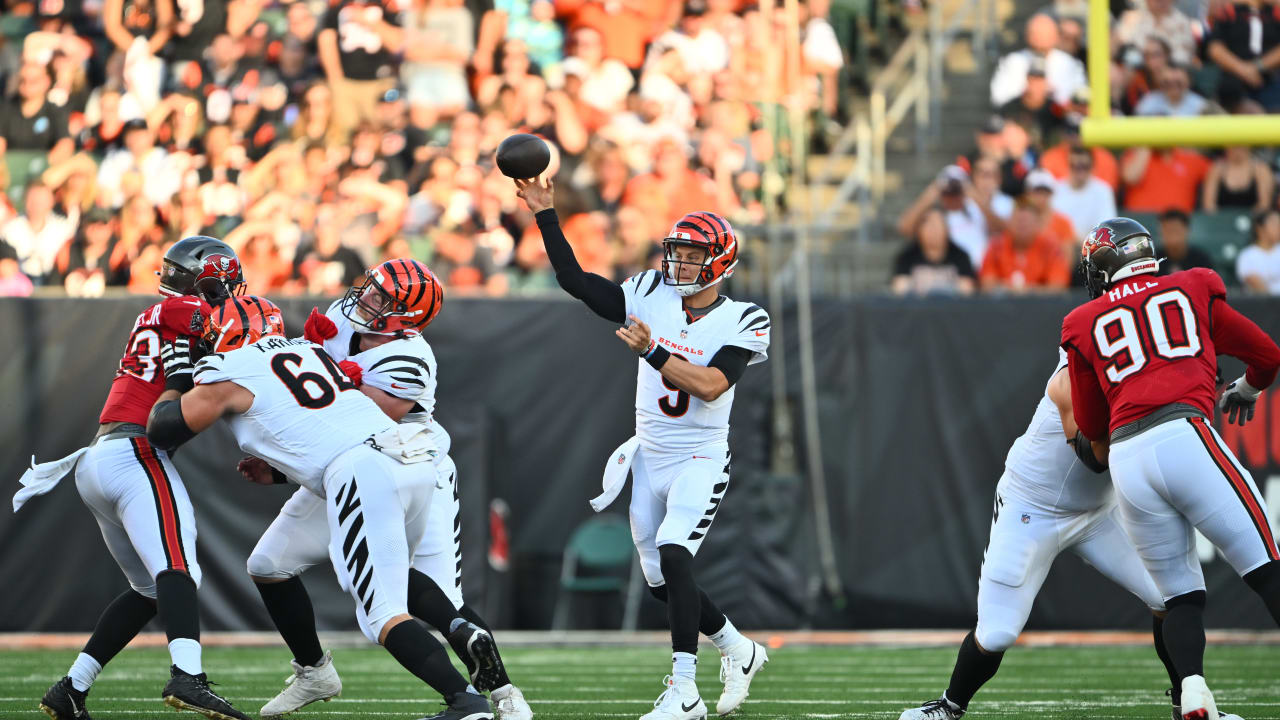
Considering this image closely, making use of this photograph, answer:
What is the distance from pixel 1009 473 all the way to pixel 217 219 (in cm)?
780

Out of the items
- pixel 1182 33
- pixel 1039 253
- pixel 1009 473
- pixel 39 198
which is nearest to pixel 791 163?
pixel 1039 253

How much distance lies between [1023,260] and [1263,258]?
166cm

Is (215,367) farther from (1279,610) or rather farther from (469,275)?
(469,275)

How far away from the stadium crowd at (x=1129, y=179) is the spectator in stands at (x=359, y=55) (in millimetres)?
4510

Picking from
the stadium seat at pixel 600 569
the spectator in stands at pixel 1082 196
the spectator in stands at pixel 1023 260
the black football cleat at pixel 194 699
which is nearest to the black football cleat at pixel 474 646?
the black football cleat at pixel 194 699

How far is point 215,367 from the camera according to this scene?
203 inches

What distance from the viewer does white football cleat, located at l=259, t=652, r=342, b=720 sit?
5938 mm

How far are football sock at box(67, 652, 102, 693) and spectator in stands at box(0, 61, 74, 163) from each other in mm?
7630

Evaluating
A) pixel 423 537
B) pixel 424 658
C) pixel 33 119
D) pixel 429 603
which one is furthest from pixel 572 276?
pixel 33 119

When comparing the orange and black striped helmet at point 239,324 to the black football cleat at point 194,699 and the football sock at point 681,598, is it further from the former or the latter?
the football sock at point 681,598

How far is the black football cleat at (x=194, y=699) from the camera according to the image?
529 cm

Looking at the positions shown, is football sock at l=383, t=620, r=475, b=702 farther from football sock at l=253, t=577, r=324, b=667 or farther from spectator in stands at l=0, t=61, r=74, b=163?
spectator in stands at l=0, t=61, r=74, b=163

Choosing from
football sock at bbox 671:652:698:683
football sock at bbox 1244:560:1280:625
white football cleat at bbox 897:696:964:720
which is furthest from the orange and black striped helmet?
football sock at bbox 1244:560:1280:625

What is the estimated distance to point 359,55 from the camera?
12883 millimetres
